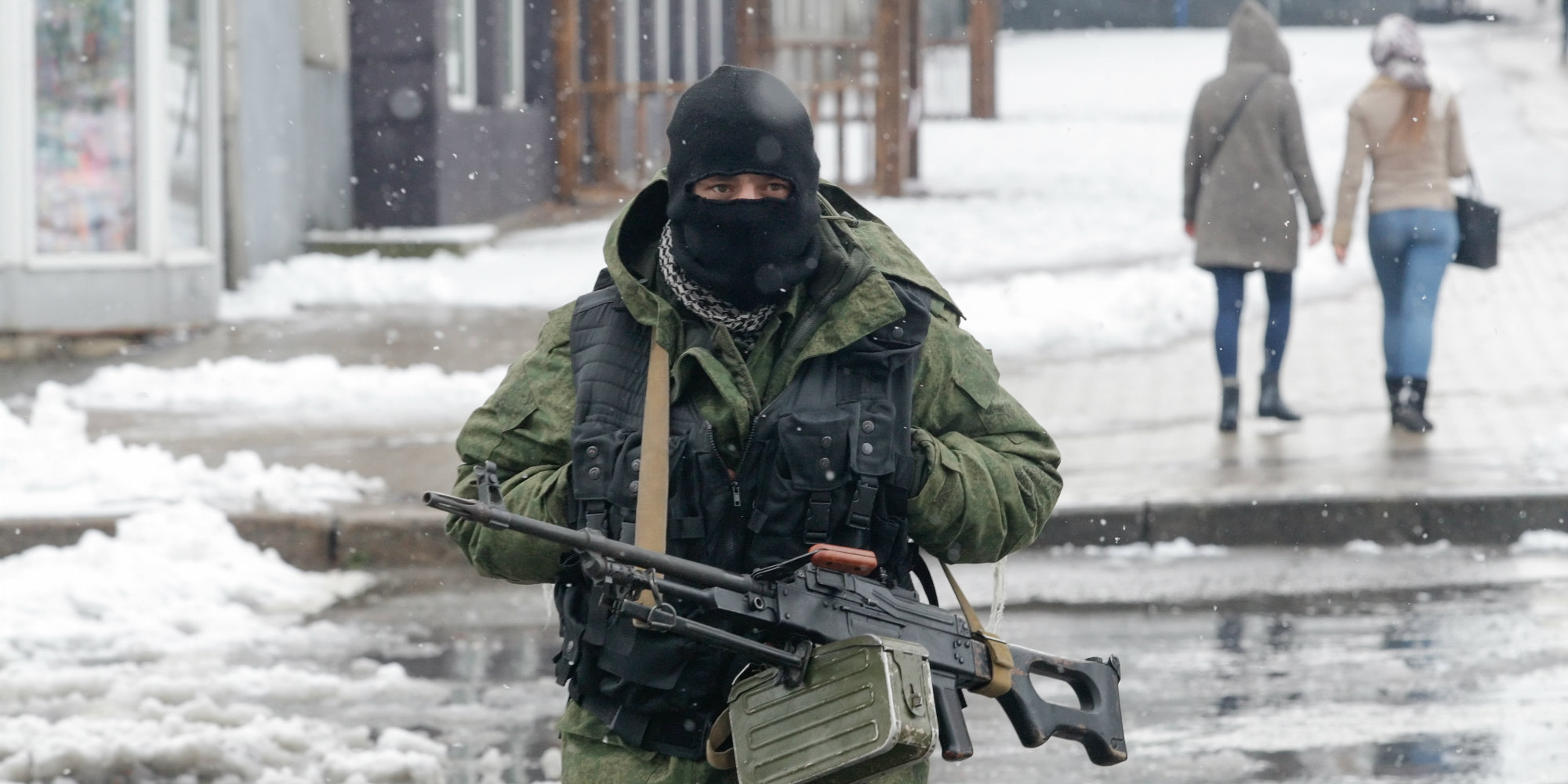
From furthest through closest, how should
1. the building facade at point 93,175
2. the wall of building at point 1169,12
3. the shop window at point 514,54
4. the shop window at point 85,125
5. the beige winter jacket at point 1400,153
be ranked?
the wall of building at point 1169,12 → the shop window at point 514,54 → the shop window at point 85,125 → the building facade at point 93,175 → the beige winter jacket at point 1400,153

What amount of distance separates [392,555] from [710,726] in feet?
15.2

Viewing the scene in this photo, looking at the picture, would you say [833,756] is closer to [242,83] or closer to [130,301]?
[130,301]

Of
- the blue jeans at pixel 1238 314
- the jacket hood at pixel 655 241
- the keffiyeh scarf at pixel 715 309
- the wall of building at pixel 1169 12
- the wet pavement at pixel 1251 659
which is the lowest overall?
the wet pavement at pixel 1251 659

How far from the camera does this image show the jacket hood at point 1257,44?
9203 mm

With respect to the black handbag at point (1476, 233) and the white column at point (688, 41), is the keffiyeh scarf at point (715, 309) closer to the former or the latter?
the black handbag at point (1476, 233)

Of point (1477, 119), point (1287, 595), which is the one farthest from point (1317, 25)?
point (1287, 595)

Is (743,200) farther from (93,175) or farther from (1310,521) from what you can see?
(93,175)

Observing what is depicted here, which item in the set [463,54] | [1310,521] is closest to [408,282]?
[463,54]

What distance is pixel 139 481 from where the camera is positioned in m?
7.77

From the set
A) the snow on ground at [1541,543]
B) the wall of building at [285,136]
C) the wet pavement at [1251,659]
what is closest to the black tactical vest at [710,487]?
the wet pavement at [1251,659]

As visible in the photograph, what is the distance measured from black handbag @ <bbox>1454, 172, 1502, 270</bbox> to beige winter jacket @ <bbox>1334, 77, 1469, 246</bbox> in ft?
0.33

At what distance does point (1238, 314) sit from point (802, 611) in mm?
6821

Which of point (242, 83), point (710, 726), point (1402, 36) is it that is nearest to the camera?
point (710, 726)

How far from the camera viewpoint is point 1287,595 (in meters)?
6.93
